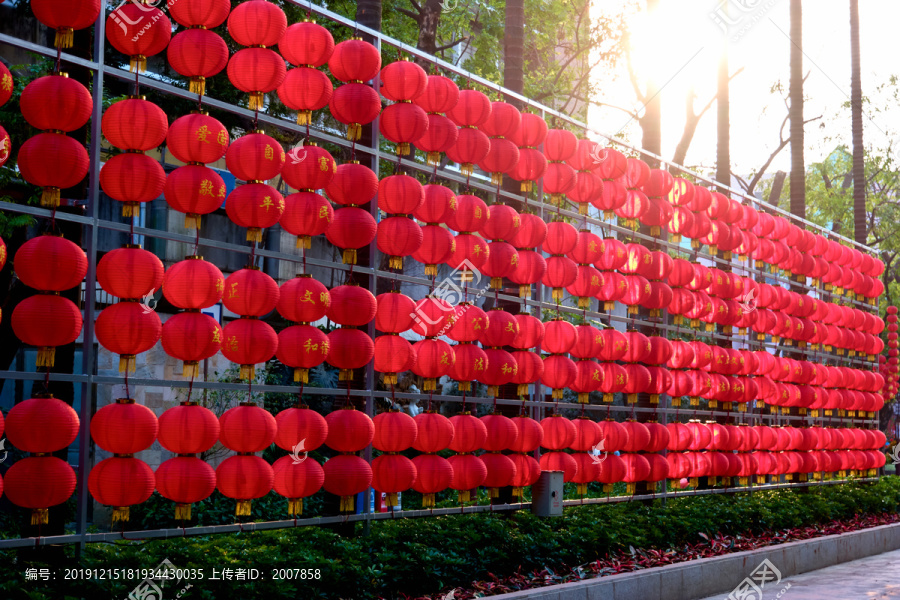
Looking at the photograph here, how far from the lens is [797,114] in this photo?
19875 mm

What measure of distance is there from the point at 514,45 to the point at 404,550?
19.7 ft

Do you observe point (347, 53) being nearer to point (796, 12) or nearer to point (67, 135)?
point (67, 135)

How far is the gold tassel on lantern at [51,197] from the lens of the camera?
6.39 m

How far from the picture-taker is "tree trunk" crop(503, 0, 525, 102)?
1077 centimetres

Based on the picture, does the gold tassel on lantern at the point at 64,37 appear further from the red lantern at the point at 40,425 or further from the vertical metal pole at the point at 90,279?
the red lantern at the point at 40,425

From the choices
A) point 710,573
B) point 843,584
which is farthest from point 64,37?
point 843,584

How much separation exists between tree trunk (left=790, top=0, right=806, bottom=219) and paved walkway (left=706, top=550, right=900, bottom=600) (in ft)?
27.0

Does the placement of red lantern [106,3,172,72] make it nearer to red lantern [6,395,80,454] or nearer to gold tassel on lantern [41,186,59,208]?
gold tassel on lantern [41,186,59,208]

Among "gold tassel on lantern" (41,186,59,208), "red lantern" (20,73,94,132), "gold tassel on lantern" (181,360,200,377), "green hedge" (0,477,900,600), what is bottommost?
"green hedge" (0,477,900,600)

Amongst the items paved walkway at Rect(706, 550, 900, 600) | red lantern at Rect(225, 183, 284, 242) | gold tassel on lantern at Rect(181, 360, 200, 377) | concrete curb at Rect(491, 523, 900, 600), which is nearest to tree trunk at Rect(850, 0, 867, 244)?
concrete curb at Rect(491, 523, 900, 600)

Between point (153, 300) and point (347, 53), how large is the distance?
844 centimetres

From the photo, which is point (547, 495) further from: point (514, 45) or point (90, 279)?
point (90, 279)

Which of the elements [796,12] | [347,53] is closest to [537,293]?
[347,53]

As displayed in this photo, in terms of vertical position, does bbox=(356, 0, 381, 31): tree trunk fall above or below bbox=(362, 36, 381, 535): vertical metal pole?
above
